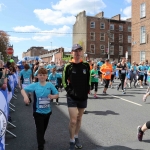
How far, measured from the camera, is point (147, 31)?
3000 centimetres

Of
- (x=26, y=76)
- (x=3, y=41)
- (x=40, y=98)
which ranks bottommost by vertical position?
(x=40, y=98)

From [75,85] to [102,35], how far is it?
52.8 m

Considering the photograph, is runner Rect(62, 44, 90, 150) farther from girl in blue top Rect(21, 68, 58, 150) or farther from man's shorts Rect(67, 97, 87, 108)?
girl in blue top Rect(21, 68, 58, 150)

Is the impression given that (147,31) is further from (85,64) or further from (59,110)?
(85,64)

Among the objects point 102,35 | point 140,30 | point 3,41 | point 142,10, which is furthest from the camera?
point 102,35

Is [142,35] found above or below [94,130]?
above

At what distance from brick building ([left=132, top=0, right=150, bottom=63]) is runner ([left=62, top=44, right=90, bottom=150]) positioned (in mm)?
26548

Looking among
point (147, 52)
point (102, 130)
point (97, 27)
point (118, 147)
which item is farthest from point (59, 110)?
point (97, 27)

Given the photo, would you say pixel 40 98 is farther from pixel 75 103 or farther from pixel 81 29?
pixel 81 29

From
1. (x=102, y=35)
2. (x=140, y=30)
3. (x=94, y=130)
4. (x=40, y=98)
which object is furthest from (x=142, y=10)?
(x=40, y=98)

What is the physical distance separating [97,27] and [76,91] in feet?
172

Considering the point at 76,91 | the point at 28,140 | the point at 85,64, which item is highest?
the point at 85,64

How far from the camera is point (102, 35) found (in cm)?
5612

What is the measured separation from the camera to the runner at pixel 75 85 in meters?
4.63
